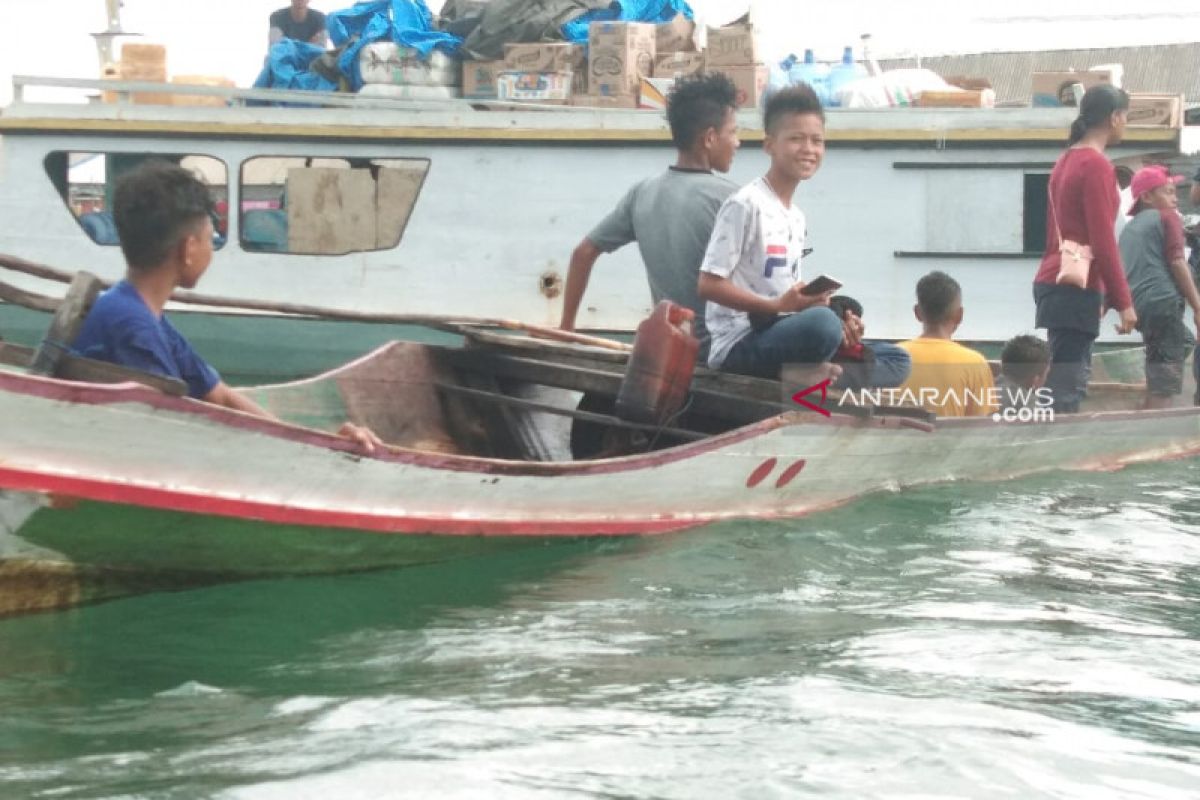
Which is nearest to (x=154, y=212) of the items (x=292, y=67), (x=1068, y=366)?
(x=1068, y=366)

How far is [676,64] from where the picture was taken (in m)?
12.8

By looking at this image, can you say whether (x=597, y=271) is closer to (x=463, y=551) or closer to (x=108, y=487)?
(x=463, y=551)

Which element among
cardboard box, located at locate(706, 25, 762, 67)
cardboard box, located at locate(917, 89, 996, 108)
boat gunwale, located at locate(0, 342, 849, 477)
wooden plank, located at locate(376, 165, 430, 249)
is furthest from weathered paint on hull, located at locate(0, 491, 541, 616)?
cardboard box, located at locate(917, 89, 996, 108)

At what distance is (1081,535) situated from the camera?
24.6 feet

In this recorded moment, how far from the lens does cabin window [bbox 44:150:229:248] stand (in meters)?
13.4

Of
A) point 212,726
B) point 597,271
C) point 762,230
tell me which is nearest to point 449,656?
point 212,726

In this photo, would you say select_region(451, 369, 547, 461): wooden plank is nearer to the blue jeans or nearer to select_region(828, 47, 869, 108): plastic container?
the blue jeans

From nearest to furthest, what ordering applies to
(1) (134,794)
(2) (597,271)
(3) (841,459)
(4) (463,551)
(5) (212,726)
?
1. (1) (134,794)
2. (5) (212,726)
3. (4) (463,551)
4. (3) (841,459)
5. (2) (597,271)

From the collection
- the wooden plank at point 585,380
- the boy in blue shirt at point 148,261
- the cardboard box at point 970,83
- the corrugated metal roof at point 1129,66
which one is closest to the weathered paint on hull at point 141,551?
the boy in blue shirt at point 148,261

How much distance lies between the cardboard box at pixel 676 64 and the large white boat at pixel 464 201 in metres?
0.46

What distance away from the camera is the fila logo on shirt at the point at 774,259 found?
7.15 meters

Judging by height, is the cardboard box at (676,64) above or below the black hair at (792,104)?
above

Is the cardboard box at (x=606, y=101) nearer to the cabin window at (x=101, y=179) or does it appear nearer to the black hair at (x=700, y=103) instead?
the cabin window at (x=101, y=179)

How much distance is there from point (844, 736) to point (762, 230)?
9.41ft
